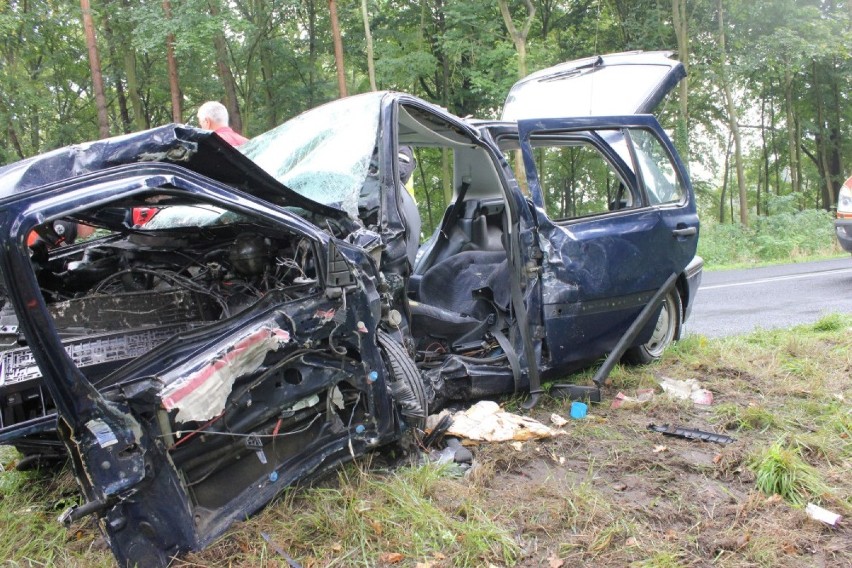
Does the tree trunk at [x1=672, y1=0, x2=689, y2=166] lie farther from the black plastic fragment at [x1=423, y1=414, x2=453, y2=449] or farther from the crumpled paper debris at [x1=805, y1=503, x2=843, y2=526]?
the crumpled paper debris at [x1=805, y1=503, x2=843, y2=526]

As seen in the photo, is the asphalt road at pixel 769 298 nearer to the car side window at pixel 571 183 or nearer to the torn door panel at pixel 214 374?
the torn door panel at pixel 214 374

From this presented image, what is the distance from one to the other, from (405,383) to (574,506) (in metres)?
0.89

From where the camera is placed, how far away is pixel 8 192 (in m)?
2.01

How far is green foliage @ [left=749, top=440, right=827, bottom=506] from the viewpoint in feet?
8.41

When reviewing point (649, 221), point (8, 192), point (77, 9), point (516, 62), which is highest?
point (77, 9)

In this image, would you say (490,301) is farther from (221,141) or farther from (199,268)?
(221,141)

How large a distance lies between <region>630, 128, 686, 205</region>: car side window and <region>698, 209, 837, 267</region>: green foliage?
9067 mm

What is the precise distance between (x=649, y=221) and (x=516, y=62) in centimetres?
1217

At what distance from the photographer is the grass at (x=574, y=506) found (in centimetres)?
226

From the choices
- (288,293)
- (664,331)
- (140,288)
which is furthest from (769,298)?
(140,288)

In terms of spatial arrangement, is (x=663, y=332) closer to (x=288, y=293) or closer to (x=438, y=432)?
(x=438, y=432)

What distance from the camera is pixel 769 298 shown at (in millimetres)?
7430

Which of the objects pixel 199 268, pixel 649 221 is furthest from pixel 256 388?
pixel 649 221

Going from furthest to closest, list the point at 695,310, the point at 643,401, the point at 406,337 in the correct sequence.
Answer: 1. the point at 695,310
2. the point at 643,401
3. the point at 406,337
